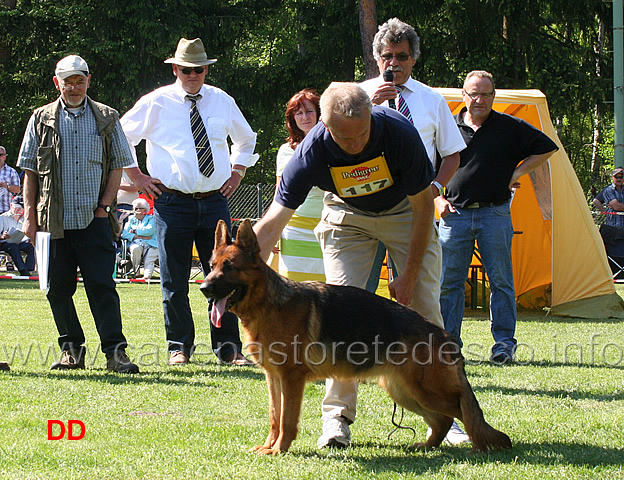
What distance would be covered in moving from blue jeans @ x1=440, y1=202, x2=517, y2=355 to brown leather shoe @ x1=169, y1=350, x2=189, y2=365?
2244 millimetres

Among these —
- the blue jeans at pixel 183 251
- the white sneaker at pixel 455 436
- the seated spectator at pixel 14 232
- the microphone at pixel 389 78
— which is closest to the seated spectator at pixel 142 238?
the seated spectator at pixel 14 232

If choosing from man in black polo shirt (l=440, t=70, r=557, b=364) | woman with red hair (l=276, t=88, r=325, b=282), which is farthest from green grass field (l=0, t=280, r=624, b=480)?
woman with red hair (l=276, t=88, r=325, b=282)

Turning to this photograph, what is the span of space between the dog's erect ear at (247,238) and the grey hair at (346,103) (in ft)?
2.07

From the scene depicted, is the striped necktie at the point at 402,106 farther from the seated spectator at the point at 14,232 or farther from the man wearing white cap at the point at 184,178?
the seated spectator at the point at 14,232

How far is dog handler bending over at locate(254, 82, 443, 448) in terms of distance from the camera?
3854 millimetres

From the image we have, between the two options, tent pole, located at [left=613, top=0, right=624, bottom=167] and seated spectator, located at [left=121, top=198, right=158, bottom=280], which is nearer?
seated spectator, located at [left=121, top=198, right=158, bottom=280]

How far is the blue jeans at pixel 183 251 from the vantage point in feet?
21.3

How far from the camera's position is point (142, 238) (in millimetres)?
16406

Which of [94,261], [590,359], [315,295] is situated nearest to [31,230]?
[94,261]

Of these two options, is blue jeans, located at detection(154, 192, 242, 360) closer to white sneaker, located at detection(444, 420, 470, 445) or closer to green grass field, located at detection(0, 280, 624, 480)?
green grass field, located at detection(0, 280, 624, 480)

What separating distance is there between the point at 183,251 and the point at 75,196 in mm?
1065

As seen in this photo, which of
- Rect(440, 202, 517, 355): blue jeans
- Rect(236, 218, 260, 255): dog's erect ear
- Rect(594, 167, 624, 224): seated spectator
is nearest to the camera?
Rect(236, 218, 260, 255): dog's erect ear

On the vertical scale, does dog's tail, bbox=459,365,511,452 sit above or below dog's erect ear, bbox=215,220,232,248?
below

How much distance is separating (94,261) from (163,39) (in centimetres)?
1734
